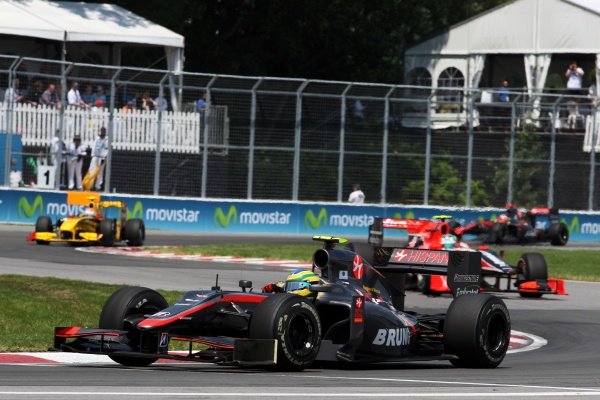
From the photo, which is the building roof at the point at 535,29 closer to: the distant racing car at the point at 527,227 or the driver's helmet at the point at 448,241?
the distant racing car at the point at 527,227

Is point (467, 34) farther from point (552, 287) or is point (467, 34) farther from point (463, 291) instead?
point (463, 291)

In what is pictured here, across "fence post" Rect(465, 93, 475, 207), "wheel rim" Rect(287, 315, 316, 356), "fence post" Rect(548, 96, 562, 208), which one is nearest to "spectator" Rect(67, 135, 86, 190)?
"fence post" Rect(465, 93, 475, 207)

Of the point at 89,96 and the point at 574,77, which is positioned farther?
the point at 574,77

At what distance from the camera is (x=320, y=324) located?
36.9ft

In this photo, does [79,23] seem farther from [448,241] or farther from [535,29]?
[448,241]

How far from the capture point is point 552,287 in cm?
2098

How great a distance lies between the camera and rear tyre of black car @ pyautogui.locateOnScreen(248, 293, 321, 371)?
10.7 metres

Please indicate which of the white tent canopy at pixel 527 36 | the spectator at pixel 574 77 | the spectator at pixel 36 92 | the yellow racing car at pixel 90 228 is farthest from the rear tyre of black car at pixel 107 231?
the white tent canopy at pixel 527 36

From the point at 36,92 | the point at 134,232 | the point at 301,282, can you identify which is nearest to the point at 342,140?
the point at 36,92

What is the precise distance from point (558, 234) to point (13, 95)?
13879 mm

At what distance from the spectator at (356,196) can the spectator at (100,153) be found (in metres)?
6.55

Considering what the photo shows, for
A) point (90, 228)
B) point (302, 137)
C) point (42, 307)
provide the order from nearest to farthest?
point (42, 307) → point (90, 228) → point (302, 137)

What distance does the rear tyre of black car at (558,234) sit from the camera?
113 feet

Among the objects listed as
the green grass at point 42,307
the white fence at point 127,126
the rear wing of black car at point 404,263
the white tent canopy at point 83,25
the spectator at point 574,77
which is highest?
the white tent canopy at point 83,25
